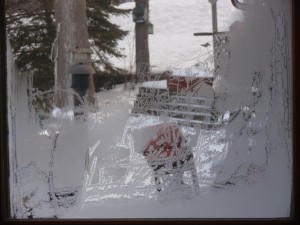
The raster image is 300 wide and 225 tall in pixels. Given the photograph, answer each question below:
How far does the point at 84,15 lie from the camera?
1.48m

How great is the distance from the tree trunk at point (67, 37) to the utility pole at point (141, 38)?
0.16m

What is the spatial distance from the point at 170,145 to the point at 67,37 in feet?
1.64

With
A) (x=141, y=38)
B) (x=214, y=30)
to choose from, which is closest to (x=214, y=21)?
(x=214, y=30)

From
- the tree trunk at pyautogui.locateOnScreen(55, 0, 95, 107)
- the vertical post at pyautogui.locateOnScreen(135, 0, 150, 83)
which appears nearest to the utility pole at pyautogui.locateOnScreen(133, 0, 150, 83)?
the vertical post at pyautogui.locateOnScreen(135, 0, 150, 83)

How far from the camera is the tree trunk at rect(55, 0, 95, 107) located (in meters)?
1.48

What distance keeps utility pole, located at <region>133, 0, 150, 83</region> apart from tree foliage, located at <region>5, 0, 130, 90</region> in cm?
4

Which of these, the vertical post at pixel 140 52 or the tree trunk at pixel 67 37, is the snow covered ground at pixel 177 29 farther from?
the tree trunk at pixel 67 37

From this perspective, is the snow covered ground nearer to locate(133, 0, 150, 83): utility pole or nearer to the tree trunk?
locate(133, 0, 150, 83): utility pole

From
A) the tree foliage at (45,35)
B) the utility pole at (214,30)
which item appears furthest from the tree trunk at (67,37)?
the utility pole at (214,30)

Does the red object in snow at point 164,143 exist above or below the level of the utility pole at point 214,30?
below

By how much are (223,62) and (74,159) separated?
59 centimetres

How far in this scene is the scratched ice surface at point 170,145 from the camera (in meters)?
1.47
